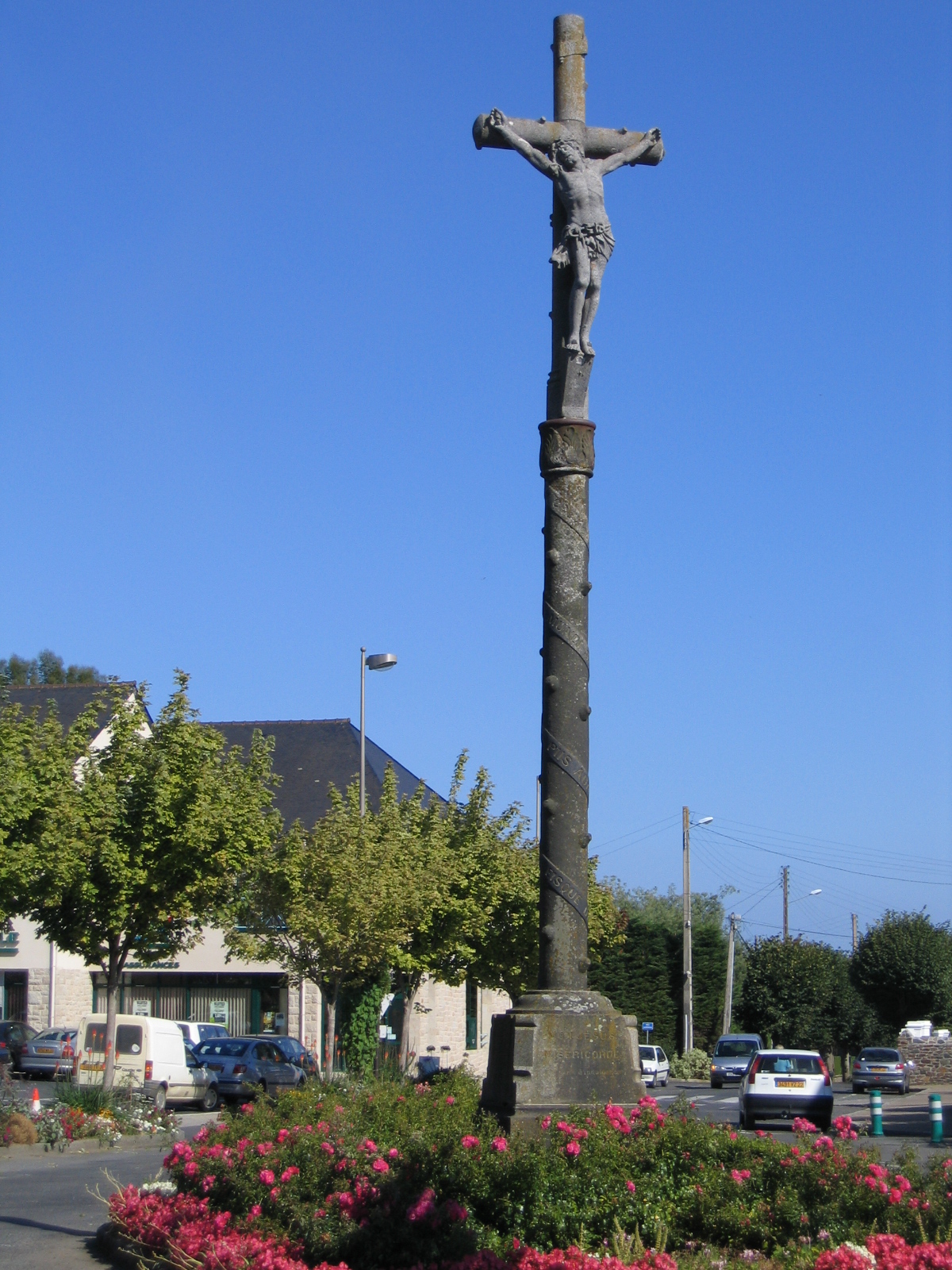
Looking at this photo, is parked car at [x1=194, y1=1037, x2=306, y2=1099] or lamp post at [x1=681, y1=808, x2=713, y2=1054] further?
lamp post at [x1=681, y1=808, x2=713, y2=1054]

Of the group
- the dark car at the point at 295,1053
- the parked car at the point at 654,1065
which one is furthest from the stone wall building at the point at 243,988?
the parked car at the point at 654,1065

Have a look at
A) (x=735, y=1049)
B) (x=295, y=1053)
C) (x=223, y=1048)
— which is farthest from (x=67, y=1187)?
(x=735, y=1049)

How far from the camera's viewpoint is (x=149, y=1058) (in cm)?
2566

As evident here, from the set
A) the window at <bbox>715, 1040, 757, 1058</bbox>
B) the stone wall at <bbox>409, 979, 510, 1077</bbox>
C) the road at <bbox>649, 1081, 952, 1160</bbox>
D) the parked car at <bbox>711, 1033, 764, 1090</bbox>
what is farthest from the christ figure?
the window at <bbox>715, 1040, 757, 1058</bbox>

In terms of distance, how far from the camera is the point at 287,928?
87.7 feet

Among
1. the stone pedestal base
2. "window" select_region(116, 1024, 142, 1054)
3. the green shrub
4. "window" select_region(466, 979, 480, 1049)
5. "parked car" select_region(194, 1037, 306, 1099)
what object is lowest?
the green shrub

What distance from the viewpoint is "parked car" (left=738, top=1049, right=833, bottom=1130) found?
23.2 m

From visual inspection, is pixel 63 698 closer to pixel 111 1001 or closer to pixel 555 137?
pixel 111 1001

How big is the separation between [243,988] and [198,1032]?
21.0 feet

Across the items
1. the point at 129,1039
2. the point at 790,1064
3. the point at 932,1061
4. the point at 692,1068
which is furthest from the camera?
the point at 932,1061

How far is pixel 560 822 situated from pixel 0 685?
3070 centimetres

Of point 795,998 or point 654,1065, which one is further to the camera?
point 795,998

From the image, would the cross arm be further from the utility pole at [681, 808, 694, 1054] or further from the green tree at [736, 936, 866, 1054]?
the green tree at [736, 936, 866, 1054]

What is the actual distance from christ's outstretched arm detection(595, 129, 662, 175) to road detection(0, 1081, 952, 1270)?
6.71 meters
